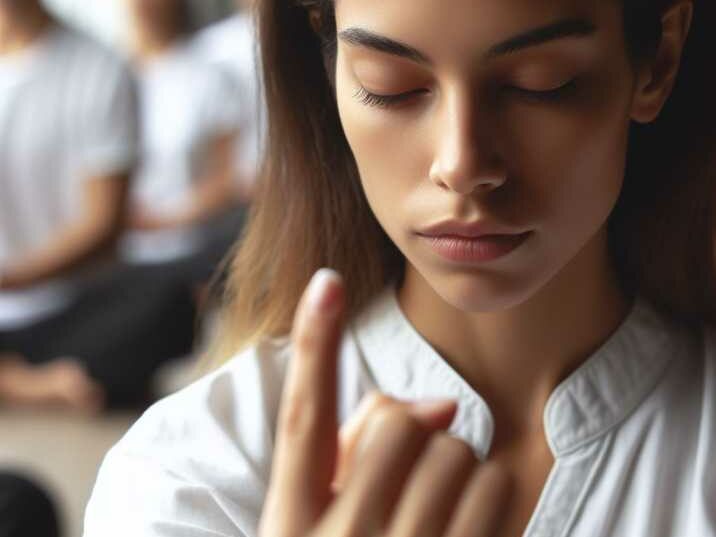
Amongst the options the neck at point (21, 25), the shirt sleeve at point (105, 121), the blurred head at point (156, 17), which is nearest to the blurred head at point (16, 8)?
the neck at point (21, 25)

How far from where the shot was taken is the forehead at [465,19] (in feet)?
2.09

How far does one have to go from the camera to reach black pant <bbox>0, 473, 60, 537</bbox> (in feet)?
3.59

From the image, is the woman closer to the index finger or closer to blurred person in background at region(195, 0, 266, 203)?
the index finger

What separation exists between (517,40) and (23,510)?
27.2 inches

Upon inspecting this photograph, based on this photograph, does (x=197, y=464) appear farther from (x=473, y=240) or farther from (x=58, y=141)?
(x=58, y=141)

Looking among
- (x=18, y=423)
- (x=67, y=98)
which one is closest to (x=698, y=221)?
(x=18, y=423)

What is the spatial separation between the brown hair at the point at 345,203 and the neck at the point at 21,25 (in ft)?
5.00

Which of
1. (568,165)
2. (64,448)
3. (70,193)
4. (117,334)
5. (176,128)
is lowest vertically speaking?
(64,448)

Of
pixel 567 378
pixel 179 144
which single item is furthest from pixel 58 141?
pixel 567 378

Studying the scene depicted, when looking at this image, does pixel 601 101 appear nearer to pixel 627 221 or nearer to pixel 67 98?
pixel 627 221

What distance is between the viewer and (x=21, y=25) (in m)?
2.24

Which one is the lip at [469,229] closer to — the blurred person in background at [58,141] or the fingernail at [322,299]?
the fingernail at [322,299]

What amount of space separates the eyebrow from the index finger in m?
0.17

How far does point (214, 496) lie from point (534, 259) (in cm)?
24
